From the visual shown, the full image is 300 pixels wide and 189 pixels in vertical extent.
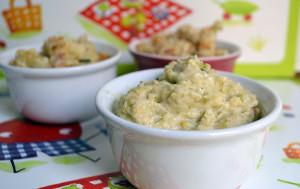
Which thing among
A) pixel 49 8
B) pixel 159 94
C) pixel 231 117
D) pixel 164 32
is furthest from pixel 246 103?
pixel 49 8

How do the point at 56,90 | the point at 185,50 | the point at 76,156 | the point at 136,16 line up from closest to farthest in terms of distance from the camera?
the point at 76,156, the point at 56,90, the point at 185,50, the point at 136,16

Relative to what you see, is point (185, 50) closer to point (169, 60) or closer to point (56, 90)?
point (169, 60)

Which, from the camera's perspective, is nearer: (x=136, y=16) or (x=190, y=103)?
(x=190, y=103)

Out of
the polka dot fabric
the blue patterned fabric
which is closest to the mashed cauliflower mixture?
the blue patterned fabric

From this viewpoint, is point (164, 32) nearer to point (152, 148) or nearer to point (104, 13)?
point (104, 13)

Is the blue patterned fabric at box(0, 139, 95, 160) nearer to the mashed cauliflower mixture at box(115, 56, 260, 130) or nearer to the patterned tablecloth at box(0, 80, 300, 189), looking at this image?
the patterned tablecloth at box(0, 80, 300, 189)

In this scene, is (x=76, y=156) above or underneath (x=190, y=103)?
underneath

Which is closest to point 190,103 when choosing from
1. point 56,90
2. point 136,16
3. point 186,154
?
point 186,154
